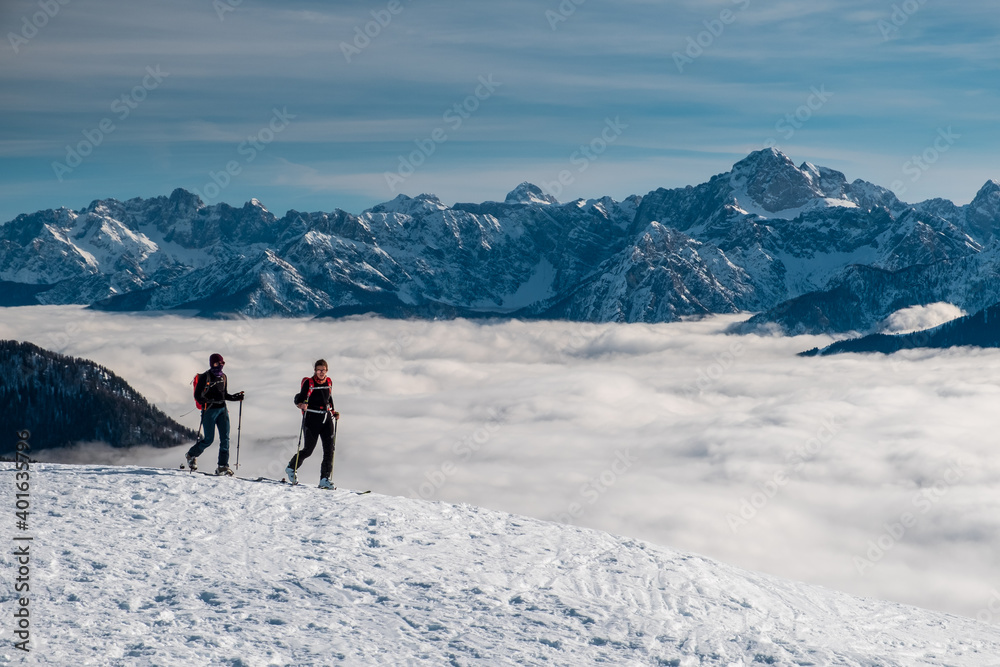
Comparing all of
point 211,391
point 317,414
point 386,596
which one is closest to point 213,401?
point 211,391

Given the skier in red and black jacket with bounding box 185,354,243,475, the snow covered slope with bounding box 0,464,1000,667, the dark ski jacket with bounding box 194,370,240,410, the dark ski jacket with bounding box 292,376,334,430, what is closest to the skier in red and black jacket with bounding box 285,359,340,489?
the dark ski jacket with bounding box 292,376,334,430

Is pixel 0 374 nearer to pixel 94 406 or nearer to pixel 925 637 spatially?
pixel 94 406

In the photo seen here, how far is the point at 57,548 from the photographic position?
583 inches

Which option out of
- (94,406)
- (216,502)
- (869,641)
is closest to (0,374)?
(94,406)

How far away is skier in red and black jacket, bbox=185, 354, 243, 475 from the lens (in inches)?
810

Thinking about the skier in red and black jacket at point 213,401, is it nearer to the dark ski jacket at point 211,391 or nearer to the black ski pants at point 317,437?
the dark ski jacket at point 211,391

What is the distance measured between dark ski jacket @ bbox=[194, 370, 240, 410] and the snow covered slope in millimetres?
2297

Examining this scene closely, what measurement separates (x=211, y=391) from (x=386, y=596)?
9.36m

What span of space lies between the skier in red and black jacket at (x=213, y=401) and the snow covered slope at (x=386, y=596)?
182cm

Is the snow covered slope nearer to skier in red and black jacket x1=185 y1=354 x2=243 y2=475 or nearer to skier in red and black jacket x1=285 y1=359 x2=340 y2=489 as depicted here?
skier in red and black jacket x1=285 y1=359 x2=340 y2=489

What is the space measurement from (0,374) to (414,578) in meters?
197

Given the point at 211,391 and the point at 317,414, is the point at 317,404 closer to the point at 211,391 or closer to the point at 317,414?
the point at 317,414

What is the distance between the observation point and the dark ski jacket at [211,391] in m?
20.6

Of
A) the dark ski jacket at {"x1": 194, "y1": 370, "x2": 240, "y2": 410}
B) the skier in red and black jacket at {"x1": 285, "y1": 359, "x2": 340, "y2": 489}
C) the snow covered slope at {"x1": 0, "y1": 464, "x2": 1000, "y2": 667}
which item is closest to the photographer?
the snow covered slope at {"x1": 0, "y1": 464, "x2": 1000, "y2": 667}
